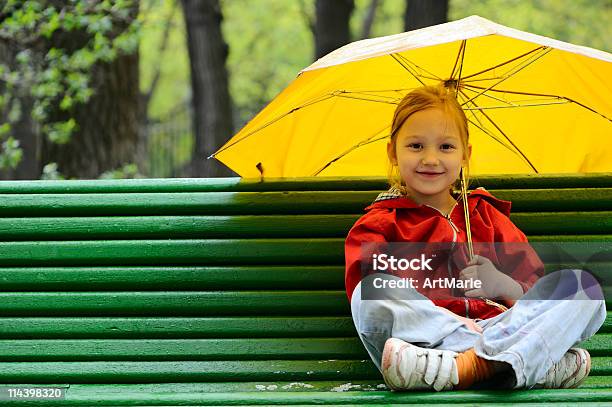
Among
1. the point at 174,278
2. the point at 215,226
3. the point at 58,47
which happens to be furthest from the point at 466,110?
the point at 58,47

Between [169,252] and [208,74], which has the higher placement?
[208,74]

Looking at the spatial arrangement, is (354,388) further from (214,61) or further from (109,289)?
(214,61)

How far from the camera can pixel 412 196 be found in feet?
12.1

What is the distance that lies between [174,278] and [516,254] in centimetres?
122

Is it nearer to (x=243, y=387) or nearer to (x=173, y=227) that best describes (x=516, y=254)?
(x=243, y=387)

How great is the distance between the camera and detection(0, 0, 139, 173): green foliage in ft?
25.0

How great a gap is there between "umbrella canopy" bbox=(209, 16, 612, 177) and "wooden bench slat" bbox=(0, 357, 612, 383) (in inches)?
29.4

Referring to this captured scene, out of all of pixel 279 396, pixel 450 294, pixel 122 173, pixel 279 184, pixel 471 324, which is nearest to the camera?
pixel 279 396

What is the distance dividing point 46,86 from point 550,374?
6.03 meters

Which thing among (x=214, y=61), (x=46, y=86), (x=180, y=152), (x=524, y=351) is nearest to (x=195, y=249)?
(x=524, y=351)

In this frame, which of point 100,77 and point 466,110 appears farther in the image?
point 100,77

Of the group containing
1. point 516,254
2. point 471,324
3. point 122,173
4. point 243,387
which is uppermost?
point 122,173

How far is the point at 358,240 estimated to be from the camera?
11.3 ft

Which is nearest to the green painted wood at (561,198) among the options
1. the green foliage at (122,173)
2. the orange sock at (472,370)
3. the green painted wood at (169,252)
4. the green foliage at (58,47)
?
the green painted wood at (169,252)
